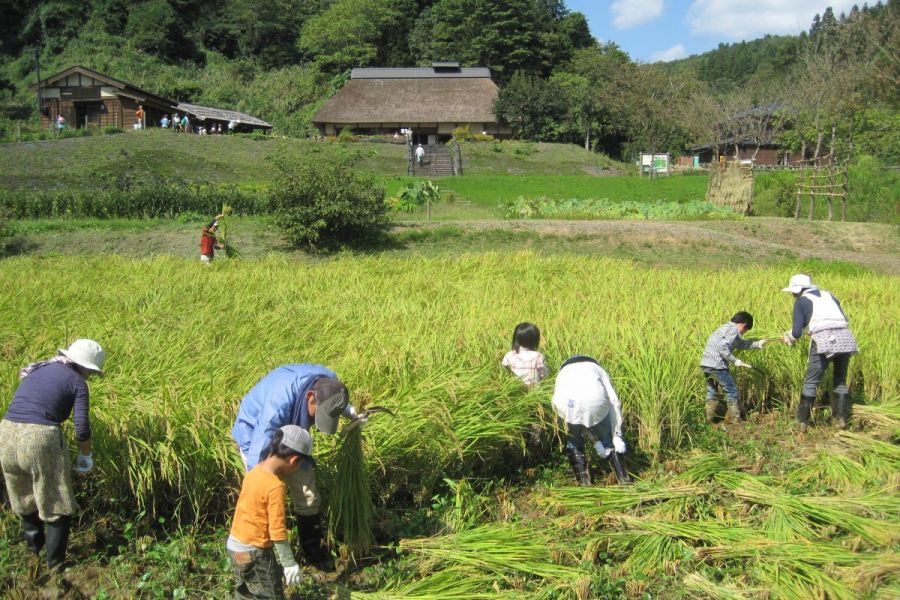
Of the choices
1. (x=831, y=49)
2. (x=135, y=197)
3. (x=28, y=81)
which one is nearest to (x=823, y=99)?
(x=831, y=49)

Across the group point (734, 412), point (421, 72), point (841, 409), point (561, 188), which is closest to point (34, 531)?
point (734, 412)

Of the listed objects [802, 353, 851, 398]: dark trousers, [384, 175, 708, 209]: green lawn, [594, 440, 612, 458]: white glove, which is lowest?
[594, 440, 612, 458]: white glove

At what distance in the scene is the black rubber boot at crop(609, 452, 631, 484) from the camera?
427 cm

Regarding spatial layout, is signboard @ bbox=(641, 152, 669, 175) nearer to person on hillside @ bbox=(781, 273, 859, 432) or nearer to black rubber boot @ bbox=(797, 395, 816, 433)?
person on hillside @ bbox=(781, 273, 859, 432)

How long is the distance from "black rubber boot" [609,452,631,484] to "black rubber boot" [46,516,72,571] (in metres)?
2.90

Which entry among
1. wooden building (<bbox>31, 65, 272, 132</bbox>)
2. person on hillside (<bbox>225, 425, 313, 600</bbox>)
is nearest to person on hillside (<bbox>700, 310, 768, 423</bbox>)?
person on hillside (<bbox>225, 425, 313, 600</bbox>)

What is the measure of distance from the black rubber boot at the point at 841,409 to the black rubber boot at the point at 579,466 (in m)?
2.22

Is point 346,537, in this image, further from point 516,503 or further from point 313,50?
point 313,50

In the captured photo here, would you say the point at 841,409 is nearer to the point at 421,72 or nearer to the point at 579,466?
the point at 579,466

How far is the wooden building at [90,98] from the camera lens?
33.3 metres

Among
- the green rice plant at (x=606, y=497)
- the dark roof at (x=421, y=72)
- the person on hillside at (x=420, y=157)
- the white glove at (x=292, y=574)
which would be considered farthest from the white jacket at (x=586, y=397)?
the dark roof at (x=421, y=72)

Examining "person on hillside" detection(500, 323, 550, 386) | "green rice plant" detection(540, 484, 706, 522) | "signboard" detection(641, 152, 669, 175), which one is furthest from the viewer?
"signboard" detection(641, 152, 669, 175)

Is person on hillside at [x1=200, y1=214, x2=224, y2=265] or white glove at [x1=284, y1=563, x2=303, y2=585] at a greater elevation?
person on hillside at [x1=200, y1=214, x2=224, y2=265]

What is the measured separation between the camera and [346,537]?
3514 mm
